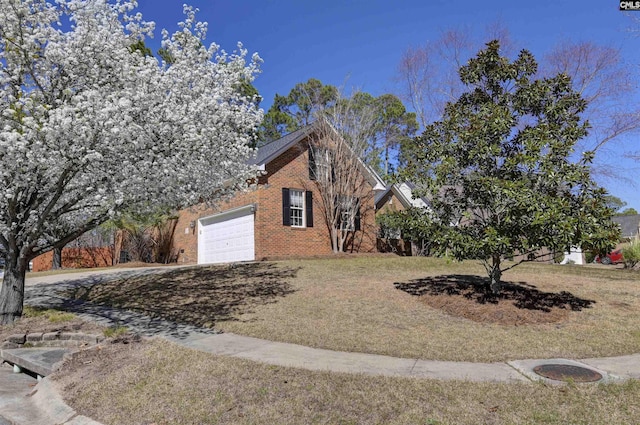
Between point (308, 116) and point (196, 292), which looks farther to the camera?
point (308, 116)

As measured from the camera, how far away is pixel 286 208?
18.0 m

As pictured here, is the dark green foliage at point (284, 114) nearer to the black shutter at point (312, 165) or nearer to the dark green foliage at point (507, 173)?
the black shutter at point (312, 165)

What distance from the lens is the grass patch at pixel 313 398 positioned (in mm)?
4062

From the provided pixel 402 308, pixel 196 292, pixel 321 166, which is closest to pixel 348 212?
pixel 321 166

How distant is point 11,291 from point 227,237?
10952 mm

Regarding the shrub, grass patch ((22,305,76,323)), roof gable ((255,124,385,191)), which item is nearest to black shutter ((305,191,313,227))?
roof gable ((255,124,385,191))

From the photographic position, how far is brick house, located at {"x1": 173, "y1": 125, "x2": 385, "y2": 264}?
17578 millimetres

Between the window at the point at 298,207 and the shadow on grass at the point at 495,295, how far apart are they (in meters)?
7.31

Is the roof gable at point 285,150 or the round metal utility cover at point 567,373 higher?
the roof gable at point 285,150

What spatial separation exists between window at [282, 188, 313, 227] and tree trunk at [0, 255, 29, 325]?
1022 centimetres

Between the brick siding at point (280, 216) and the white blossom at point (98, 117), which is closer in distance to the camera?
the white blossom at point (98, 117)

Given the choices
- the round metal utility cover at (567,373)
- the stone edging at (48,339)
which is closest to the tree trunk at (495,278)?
the round metal utility cover at (567,373)

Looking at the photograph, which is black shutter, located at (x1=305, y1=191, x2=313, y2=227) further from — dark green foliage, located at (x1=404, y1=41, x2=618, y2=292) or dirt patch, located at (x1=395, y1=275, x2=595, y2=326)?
dark green foliage, located at (x1=404, y1=41, x2=618, y2=292)

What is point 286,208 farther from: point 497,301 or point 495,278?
point 497,301
